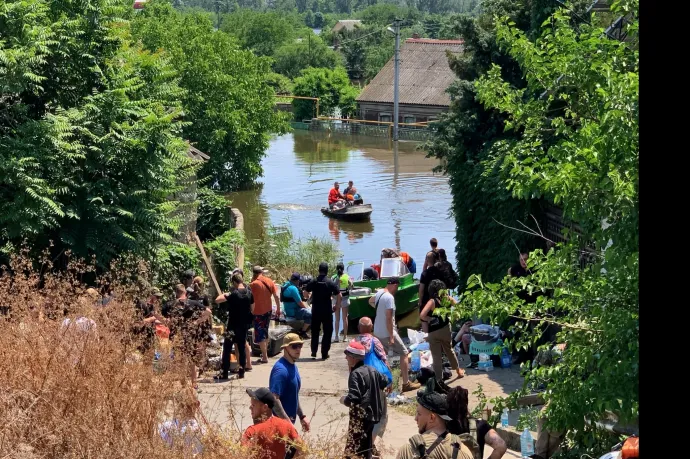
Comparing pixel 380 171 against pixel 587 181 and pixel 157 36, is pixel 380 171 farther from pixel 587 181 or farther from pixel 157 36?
pixel 587 181

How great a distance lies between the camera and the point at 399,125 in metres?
68.1

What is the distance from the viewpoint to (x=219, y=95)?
42.1 m

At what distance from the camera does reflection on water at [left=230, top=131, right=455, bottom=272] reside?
33750 millimetres

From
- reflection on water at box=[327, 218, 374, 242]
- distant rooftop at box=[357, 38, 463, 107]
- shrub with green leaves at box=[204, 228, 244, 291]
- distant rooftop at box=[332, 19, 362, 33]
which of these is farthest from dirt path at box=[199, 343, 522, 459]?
distant rooftop at box=[332, 19, 362, 33]

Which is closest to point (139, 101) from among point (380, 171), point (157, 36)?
point (157, 36)

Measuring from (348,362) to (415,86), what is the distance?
62750 millimetres

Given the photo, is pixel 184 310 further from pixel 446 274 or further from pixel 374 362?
pixel 446 274

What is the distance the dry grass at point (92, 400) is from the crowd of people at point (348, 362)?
0.31 metres

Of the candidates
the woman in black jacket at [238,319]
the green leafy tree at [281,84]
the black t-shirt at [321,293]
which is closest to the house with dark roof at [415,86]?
the green leafy tree at [281,84]

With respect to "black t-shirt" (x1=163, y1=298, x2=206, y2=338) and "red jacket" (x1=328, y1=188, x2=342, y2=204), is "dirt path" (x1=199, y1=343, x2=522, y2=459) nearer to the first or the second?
"black t-shirt" (x1=163, y1=298, x2=206, y2=338)

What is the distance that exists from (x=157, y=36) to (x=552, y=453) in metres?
36.4

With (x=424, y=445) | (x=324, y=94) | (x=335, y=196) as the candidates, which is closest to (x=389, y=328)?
(x=424, y=445)

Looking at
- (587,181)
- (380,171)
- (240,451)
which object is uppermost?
(587,181)

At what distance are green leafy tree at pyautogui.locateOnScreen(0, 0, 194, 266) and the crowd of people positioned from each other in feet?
5.90
